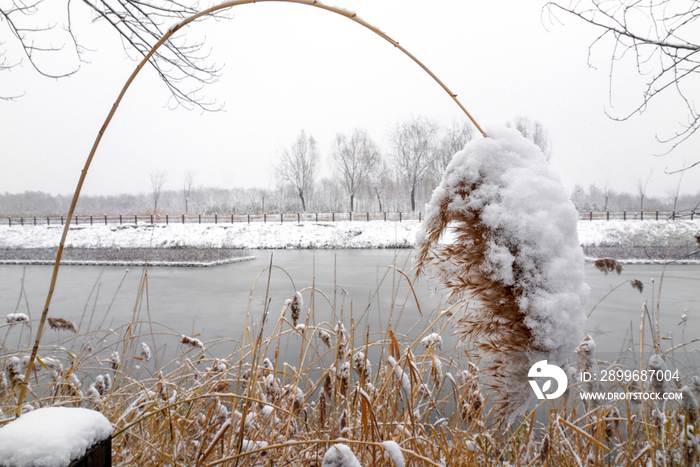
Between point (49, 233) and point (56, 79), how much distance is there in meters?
25.9

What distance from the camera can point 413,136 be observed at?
35.2 metres

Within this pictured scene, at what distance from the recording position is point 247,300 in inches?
317

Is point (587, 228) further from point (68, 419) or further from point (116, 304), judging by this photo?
point (68, 419)

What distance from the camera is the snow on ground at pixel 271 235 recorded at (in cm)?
1939

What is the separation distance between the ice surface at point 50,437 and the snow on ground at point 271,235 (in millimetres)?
18514

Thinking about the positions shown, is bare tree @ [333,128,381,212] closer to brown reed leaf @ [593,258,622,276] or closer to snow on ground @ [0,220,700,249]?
snow on ground @ [0,220,700,249]

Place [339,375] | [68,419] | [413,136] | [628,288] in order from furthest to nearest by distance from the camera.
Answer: [413,136] < [628,288] < [339,375] < [68,419]

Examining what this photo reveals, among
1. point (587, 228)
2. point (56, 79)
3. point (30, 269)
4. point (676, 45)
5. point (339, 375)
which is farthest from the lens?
point (587, 228)

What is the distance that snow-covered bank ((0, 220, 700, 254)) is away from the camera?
63.5ft

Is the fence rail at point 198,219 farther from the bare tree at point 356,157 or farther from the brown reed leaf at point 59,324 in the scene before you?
the brown reed leaf at point 59,324

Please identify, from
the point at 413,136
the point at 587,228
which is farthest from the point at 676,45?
the point at 413,136

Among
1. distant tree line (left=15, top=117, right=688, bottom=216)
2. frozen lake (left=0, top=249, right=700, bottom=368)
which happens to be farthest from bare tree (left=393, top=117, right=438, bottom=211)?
frozen lake (left=0, top=249, right=700, bottom=368)

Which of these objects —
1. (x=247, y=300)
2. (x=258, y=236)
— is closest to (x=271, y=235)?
(x=258, y=236)

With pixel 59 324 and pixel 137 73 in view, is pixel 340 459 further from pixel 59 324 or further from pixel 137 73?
pixel 59 324
